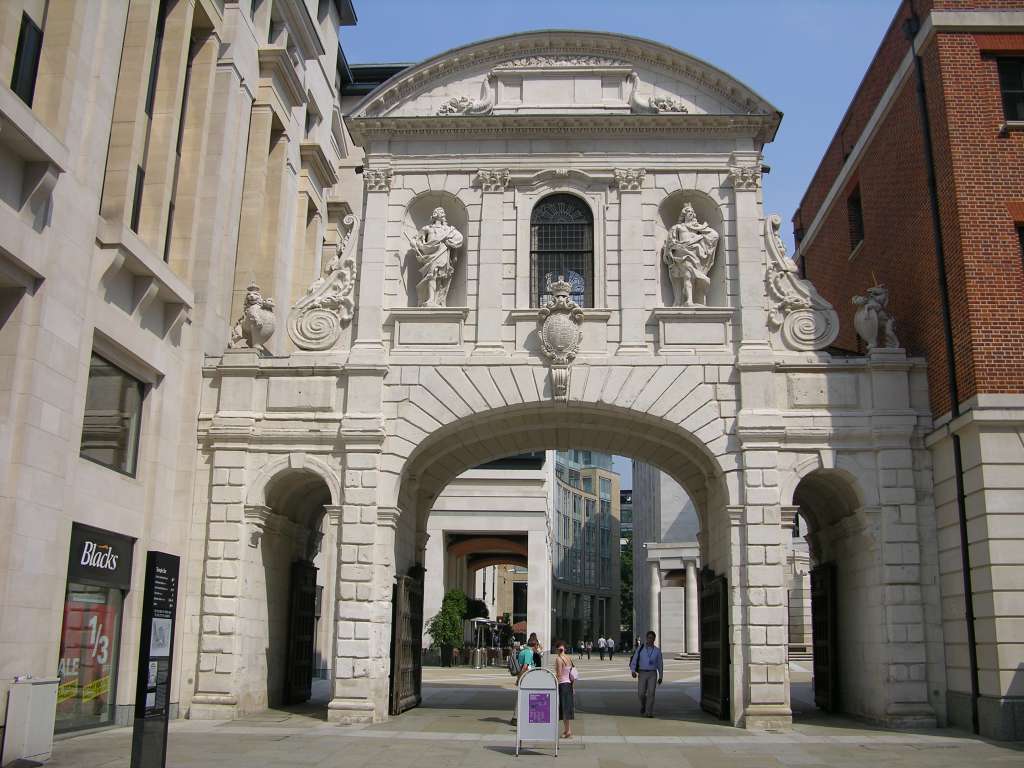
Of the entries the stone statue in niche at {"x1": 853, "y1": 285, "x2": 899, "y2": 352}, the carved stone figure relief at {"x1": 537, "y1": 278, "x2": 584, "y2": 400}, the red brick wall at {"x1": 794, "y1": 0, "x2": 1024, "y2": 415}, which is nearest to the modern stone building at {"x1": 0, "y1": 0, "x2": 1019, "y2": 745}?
the carved stone figure relief at {"x1": 537, "y1": 278, "x2": 584, "y2": 400}

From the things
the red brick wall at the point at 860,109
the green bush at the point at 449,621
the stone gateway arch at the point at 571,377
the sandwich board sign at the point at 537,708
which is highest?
the red brick wall at the point at 860,109

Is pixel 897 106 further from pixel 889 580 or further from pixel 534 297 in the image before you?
pixel 889 580

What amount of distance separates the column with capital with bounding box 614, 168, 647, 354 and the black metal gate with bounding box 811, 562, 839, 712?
6.93 metres

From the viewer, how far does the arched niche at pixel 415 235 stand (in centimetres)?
2241

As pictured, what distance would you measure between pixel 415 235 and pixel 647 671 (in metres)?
10.9

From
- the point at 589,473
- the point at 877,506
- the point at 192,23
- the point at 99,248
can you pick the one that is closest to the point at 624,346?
the point at 877,506

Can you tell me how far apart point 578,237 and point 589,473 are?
8861 centimetres

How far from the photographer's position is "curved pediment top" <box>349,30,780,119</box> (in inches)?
886

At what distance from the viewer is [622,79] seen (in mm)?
22875

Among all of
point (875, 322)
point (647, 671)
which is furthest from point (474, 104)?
point (647, 671)

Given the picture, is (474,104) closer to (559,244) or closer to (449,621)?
(559,244)

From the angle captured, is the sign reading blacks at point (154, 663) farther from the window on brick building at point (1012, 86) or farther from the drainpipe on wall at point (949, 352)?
the window on brick building at point (1012, 86)

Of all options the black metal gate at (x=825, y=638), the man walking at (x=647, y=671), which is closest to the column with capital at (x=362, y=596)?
→ the man walking at (x=647, y=671)

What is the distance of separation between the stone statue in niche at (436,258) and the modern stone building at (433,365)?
67mm
